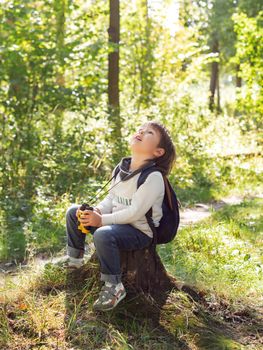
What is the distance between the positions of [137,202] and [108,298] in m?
0.70

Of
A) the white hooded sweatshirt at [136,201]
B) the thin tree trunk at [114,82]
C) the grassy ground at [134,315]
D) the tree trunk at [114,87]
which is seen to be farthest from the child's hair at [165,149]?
the thin tree trunk at [114,82]

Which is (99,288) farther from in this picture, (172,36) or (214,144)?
(172,36)

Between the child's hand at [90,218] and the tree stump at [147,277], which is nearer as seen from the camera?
the child's hand at [90,218]

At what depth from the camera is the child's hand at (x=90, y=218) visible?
3.74m

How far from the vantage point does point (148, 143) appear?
157 inches

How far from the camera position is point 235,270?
4.83 metres

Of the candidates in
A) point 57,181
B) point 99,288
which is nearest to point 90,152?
point 57,181

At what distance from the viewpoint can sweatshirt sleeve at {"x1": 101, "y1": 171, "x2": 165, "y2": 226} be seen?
12.2 ft

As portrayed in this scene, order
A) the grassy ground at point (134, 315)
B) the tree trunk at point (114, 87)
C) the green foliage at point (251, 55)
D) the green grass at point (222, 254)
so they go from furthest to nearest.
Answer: the green foliage at point (251, 55), the tree trunk at point (114, 87), the green grass at point (222, 254), the grassy ground at point (134, 315)

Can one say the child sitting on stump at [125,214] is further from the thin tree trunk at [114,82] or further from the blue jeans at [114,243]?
the thin tree trunk at [114,82]

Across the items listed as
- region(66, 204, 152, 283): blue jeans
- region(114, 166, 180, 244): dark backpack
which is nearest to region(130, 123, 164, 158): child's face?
region(114, 166, 180, 244): dark backpack

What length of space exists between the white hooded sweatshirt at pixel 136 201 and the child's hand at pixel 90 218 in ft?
0.17

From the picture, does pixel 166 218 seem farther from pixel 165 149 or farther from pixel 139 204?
pixel 165 149

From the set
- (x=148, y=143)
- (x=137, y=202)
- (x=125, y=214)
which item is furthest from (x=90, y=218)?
(x=148, y=143)
